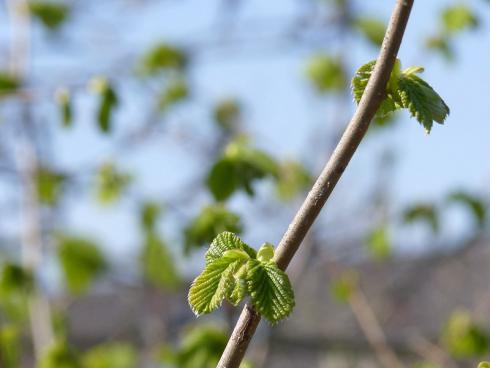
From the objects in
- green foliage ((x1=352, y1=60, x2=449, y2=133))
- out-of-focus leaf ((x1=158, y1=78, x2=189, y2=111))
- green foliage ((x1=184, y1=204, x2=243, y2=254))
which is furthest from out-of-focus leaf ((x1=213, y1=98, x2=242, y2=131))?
green foliage ((x1=352, y1=60, x2=449, y2=133))

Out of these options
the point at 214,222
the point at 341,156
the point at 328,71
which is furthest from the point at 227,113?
the point at 341,156

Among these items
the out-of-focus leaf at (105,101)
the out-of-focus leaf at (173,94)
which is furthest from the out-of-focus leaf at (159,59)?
the out-of-focus leaf at (105,101)

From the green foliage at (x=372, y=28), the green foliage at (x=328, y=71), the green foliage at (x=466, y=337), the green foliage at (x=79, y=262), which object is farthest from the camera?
the green foliage at (x=328, y=71)

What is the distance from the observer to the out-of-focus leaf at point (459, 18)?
326 cm

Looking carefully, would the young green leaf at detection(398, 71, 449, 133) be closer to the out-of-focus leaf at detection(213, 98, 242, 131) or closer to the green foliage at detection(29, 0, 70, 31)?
the green foliage at detection(29, 0, 70, 31)

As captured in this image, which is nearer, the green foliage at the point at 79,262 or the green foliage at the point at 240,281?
the green foliage at the point at 240,281

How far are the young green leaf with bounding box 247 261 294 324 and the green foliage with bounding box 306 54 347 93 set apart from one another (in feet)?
11.4

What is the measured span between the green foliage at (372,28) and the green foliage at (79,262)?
4.67ft

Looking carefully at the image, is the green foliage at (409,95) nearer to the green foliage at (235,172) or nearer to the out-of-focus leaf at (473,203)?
the green foliage at (235,172)

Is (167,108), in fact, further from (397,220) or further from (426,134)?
(426,134)

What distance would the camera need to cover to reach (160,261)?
409 centimetres

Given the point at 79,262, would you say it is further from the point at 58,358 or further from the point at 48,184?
the point at 58,358

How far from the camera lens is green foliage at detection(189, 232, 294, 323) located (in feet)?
3.07

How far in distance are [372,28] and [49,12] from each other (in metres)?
1.57
